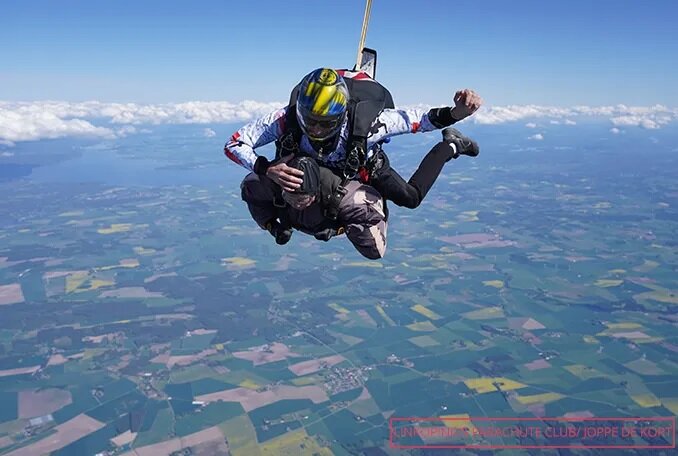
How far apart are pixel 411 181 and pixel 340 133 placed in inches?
41.1

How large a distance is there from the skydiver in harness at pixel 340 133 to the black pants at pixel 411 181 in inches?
0.4

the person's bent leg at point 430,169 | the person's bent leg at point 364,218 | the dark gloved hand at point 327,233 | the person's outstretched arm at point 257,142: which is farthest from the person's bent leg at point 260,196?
the person's bent leg at point 430,169

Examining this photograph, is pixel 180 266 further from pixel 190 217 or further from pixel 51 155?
pixel 51 155

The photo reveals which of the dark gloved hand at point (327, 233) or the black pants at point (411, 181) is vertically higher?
the black pants at point (411, 181)

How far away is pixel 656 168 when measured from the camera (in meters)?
186

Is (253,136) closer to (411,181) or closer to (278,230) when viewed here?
(278,230)

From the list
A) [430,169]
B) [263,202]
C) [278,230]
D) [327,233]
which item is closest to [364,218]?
[327,233]

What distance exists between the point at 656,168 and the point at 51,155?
766 ft

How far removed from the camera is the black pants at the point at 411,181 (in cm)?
505

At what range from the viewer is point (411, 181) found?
17.3 feet

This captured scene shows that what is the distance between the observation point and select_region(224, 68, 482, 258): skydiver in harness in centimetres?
430

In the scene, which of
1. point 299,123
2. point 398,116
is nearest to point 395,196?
point 398,116

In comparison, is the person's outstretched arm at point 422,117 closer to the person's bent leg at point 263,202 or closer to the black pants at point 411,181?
the black pants at point 411,181

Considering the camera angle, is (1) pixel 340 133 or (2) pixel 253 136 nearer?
(1) pixel 340 133
